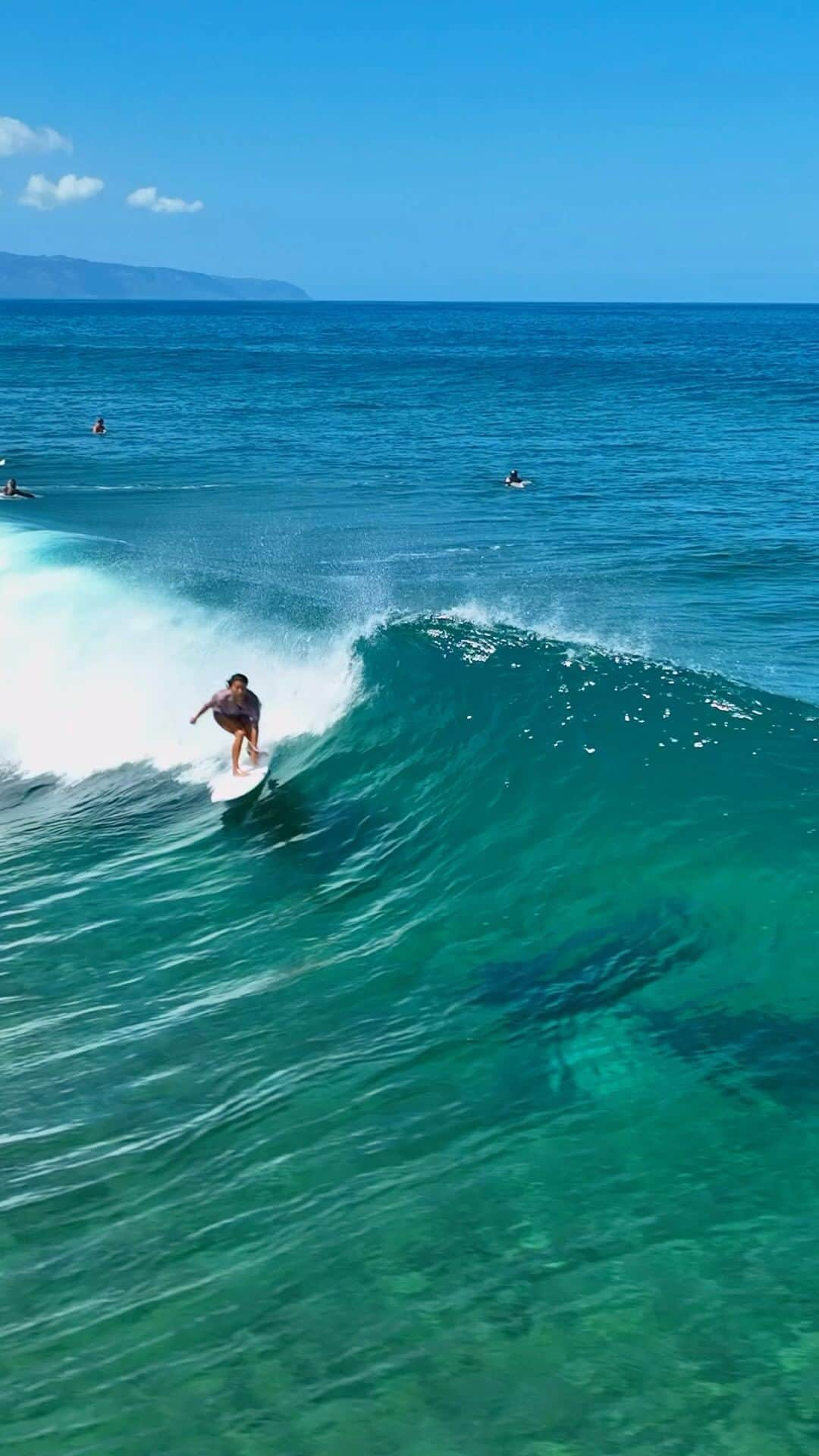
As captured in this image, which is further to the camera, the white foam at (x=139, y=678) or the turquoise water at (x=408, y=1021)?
the white foam at (x=139, y=678)

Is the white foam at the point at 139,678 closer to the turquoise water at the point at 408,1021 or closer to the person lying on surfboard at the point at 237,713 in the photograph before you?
the turquoise water at the point at 408,1021

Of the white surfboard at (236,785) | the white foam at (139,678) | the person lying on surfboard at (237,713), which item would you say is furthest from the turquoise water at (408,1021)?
the person lying on surfboard at (237,713)

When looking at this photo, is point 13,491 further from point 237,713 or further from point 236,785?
point 236,785

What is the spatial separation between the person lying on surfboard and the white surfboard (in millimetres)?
80

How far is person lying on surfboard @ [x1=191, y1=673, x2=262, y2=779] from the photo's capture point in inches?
629

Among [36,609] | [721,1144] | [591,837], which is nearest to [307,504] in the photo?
[36,609]

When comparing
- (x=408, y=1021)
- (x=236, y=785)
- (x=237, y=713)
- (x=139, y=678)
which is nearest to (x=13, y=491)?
(x=139, y=678)

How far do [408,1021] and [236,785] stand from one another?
6043 millimetres

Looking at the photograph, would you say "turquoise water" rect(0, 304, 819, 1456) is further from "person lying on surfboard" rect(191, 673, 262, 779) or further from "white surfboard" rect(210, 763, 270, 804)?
"person lying on surfboard" rect(191, 673, 262, 779)

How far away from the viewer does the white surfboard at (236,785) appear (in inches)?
627

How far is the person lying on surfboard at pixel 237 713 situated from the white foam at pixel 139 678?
952 millimetres

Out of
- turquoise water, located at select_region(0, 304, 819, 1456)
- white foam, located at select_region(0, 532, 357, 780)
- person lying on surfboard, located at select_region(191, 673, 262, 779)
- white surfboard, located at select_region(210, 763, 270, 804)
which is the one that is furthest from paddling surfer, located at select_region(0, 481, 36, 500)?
white surfboard, located at select_region(210, 763, 270, 804)

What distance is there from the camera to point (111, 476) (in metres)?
43.2

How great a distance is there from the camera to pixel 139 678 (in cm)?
1983
